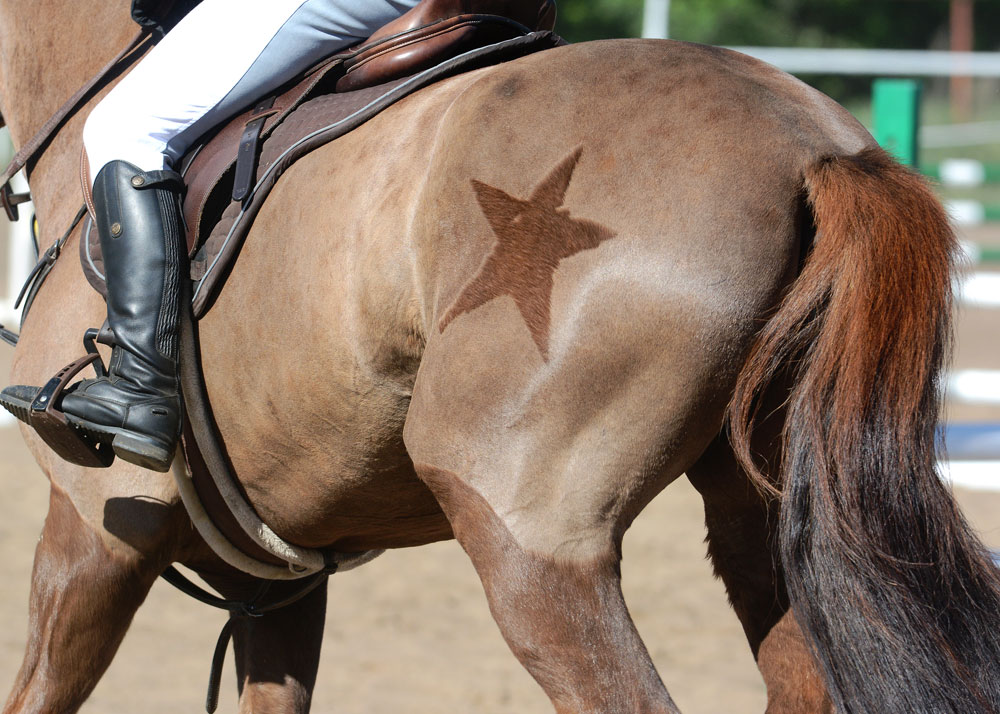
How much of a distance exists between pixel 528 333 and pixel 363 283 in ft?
1.10

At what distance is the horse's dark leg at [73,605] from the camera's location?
226cm

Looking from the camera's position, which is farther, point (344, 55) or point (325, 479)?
point (344, 55)

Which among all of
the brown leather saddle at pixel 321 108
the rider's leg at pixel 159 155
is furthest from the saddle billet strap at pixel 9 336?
the brown leather saddle at pixel 321 108

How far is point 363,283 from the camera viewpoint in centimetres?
176

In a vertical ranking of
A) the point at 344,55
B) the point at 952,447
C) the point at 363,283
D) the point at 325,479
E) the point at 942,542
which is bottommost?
the point at 952,447

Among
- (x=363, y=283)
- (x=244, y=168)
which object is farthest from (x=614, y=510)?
(x=244, y=168)

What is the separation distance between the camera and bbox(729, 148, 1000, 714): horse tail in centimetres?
151

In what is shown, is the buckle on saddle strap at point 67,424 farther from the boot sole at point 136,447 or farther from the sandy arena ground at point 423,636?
the sandy arena ground at point 423,636

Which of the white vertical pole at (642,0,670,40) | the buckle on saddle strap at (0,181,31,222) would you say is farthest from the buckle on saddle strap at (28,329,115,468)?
the white vertical pole at (642,0,670,40)

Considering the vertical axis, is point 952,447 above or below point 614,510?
below

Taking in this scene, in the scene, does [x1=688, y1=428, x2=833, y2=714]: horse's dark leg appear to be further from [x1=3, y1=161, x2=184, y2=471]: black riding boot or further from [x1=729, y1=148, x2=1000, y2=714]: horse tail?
[x1=3, y1=161, x2=184, y2=471]: black riding boot

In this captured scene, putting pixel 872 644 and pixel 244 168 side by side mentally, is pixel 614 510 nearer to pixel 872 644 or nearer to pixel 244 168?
pixel 872 644

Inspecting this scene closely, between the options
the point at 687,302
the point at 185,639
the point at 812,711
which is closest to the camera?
the point at 687,302

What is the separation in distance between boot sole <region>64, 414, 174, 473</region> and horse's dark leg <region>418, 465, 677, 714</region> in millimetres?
673
